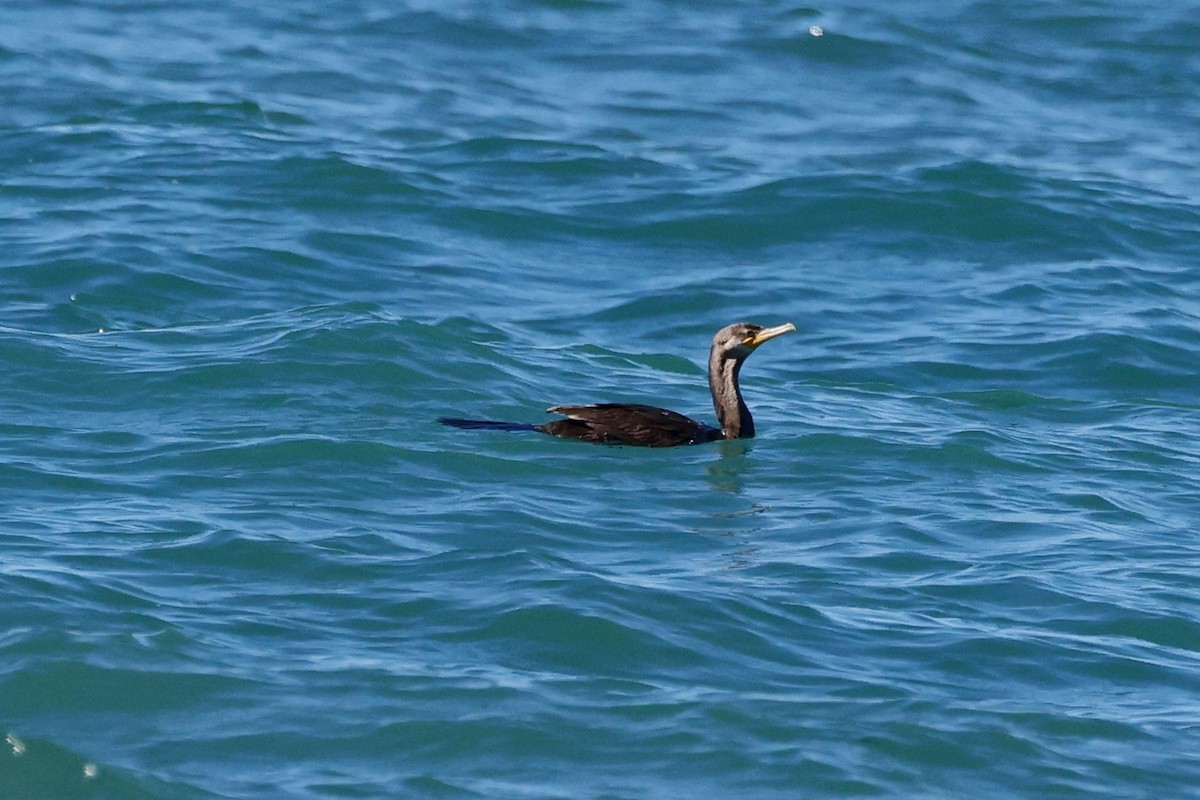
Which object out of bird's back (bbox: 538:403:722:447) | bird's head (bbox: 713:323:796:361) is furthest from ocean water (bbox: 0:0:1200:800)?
bird's head (bbox: 713:323:796:361)

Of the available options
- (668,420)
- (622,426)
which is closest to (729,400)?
(668,420)

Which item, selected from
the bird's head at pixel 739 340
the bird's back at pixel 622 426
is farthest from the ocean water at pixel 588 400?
the bird's head at pixel 739 340

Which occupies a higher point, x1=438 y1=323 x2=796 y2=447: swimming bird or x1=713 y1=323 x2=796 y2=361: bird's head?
x1=713 y1=323 x2=796 y2=361: bird's head

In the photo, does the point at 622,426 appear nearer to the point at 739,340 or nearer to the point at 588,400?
the point at 739,340

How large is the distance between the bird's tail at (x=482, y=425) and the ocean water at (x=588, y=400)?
13 centimetres

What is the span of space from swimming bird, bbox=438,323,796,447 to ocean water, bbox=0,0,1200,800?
0.14 meters

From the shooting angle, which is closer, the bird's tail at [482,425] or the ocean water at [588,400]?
the ocean water at [588,400]

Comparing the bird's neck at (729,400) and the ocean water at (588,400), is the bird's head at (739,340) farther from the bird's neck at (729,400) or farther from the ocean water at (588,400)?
the ocean water at (588,400)

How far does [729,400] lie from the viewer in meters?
11.7

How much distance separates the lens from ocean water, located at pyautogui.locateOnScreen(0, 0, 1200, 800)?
732 cm

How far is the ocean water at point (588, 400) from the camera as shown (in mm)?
7316

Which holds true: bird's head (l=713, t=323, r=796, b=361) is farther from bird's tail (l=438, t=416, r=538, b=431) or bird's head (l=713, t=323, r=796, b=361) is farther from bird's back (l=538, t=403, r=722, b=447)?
bird's tail (l=438, t=416, r=538, b=431)

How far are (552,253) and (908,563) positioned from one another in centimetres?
713

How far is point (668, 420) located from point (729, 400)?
0.58 meters
